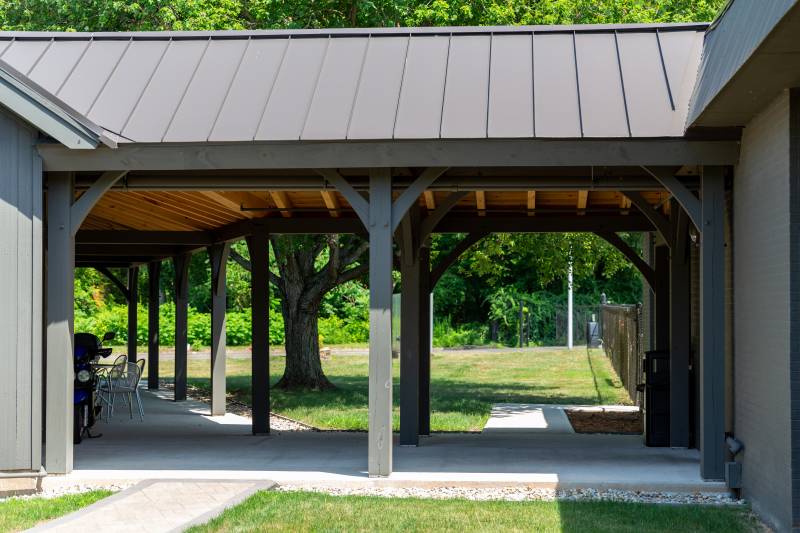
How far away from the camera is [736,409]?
905cm

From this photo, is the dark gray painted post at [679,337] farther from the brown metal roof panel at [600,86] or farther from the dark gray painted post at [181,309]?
the dark gray painted post at [181,309]

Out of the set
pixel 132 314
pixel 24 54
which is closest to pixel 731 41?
pixel 24 54

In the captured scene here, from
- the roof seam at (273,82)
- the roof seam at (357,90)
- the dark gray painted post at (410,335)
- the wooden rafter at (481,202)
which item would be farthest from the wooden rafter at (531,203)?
the roof seam at (273,82)

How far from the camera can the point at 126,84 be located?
10.1 meters

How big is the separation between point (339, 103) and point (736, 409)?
4.26 metres

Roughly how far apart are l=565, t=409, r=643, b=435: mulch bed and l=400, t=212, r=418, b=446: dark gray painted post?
3299 mm

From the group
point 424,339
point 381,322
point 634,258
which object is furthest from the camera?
A: point 634,258

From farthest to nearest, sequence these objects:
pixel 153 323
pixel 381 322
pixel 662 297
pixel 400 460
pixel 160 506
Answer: pixel 153 323
pixel 662 297
pixel 400 460
pixel 381 322
pixel 160 506

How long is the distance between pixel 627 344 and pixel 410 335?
9523 millimetres

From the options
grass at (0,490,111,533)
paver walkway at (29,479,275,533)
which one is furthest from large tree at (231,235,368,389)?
grass at (0,490,111,533)

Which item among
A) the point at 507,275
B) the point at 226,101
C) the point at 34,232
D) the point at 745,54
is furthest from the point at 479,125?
the point at 507,275

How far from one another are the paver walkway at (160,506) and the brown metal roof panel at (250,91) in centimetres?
291

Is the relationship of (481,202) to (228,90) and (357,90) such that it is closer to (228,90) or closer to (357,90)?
(357,90)

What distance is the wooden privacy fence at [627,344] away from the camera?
699 inches
